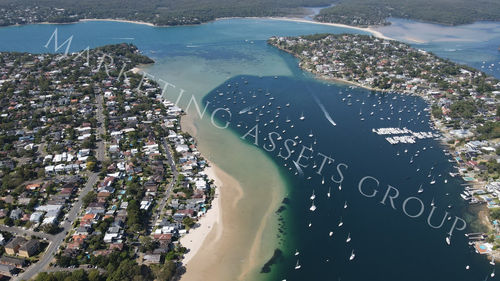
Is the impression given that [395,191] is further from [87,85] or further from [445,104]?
[87,85]

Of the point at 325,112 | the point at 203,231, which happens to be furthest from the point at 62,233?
the point at 325,112

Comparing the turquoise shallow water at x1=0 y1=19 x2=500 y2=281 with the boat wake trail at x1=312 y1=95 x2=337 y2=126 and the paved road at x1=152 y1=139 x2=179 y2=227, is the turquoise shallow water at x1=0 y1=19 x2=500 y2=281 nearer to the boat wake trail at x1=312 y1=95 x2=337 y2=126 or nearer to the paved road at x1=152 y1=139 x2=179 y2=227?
the boat wake trail at x1=312 y1=95 x2=337 y2=126

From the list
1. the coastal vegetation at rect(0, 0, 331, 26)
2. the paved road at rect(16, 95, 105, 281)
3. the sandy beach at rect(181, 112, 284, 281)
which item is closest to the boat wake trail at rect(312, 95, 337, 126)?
the sandy beach at rect(181, 112, 284, 281)

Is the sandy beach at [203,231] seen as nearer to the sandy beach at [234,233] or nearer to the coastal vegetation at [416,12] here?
the sandy beach at [234,233]

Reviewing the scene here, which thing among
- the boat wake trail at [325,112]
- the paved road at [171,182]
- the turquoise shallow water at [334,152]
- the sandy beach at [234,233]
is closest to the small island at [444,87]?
the turquoise shallow water at [334,152]

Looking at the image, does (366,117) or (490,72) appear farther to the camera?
(490,72)

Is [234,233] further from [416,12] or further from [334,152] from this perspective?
[416,12]

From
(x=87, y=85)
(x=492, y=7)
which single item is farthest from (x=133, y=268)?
(x=492, y=7)
